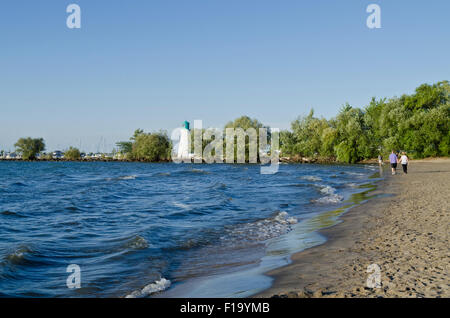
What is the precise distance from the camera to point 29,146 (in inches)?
6550

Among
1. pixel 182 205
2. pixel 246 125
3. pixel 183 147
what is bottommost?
pixel 182 205

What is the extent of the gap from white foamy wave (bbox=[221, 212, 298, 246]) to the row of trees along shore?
202ft

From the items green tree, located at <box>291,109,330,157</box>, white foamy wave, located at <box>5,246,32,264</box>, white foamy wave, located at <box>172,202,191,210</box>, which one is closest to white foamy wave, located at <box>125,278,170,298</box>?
white foamy wave, located at <box>5,246,32,264</box>

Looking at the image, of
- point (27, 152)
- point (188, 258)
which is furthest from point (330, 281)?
point (27, 152)

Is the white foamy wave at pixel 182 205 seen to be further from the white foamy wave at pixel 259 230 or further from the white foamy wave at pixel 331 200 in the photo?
the white foamy wave at pixel 331 200

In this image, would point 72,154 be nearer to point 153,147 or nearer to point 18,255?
point 153,147

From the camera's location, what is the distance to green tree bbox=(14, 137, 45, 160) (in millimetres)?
165125

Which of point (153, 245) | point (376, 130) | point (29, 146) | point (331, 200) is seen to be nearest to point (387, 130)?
point (376, 130)

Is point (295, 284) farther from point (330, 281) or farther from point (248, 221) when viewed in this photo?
point (248, 221)

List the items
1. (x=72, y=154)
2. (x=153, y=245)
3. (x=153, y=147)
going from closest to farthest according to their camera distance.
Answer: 1. (x=153, y=245)
2. (x=153, y=147)
3. (x=72, y=154)

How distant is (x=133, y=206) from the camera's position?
60.5 ft

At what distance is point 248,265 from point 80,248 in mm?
4879

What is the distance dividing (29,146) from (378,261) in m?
185

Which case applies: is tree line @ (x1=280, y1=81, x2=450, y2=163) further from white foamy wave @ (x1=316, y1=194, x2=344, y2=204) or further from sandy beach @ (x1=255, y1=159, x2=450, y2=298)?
sandy beach @ (x1=255, y1=159, x2=450, y2=298)
